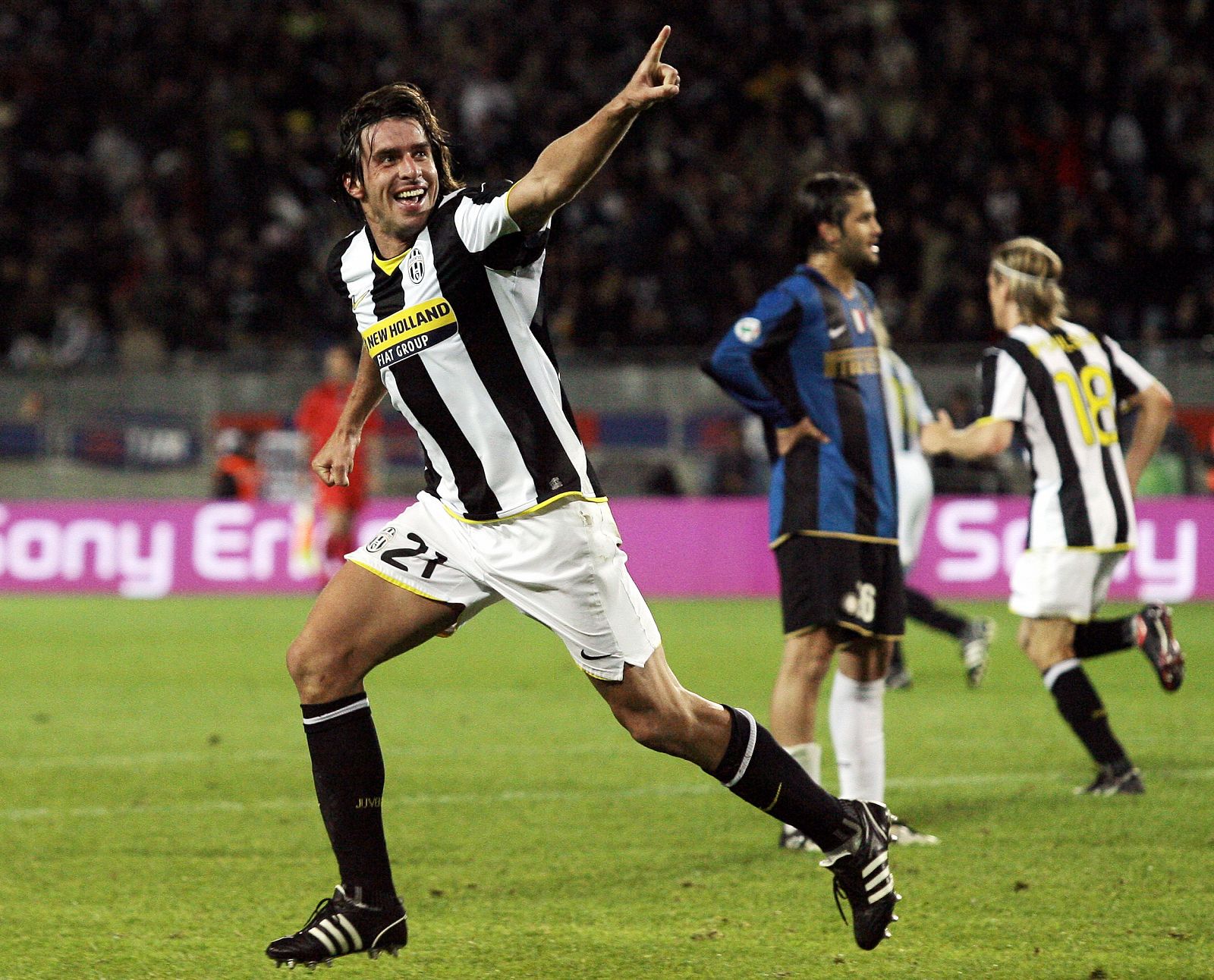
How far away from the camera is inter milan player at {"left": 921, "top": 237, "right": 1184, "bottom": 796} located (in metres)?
6.33

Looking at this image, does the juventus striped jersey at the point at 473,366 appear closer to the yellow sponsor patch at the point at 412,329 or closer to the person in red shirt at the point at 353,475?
the yellow sponsor patch at the point at 412,329

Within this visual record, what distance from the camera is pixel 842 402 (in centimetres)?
564

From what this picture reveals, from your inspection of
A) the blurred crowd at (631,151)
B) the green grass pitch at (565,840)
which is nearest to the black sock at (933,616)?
the green grass pitch at (565,840)

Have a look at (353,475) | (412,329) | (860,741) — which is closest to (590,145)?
(412,329)

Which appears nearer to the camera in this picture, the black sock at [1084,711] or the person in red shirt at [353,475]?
the black sock at [1084,711]

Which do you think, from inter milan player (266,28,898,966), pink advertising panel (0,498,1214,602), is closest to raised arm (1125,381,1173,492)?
inter milan player (266,28,898,966)

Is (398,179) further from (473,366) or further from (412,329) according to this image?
(473,366)

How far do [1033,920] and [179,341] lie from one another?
51.3 ft

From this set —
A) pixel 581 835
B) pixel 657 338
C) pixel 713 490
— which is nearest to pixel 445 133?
pixel 581 835

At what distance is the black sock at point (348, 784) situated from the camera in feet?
13.6

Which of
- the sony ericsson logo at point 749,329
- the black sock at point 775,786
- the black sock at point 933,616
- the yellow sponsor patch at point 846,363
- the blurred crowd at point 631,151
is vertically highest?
the blurred crowd at point 631,151

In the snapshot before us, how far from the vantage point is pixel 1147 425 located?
6.48 m

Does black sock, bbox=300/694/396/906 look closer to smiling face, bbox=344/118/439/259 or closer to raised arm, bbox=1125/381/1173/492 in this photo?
smiling face, bbox=344/118/439/259

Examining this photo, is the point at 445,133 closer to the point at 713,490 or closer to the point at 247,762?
the point at 247,762
